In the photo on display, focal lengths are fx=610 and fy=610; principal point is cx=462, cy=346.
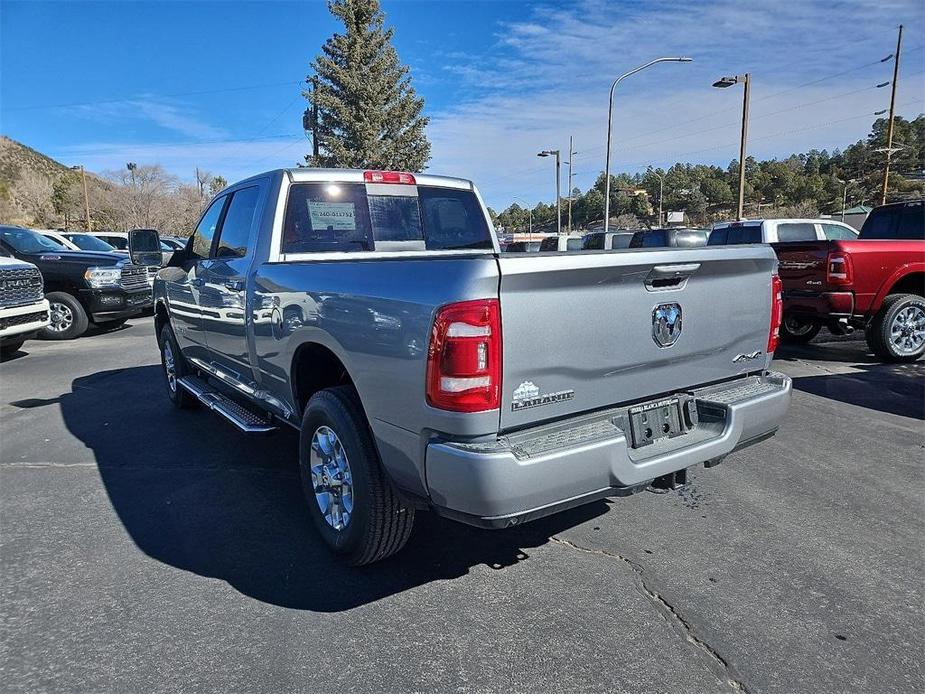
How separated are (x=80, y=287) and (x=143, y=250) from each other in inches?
261

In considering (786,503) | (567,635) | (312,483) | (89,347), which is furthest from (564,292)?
(89,347)

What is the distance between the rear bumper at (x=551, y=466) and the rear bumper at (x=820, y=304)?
17.9ft

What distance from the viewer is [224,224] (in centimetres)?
467

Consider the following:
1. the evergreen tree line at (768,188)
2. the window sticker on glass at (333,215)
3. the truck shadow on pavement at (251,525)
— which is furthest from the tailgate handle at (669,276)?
the evergreen tree line at (768,188)

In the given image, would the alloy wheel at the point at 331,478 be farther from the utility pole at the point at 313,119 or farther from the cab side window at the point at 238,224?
the utility pole at the point at 313,119

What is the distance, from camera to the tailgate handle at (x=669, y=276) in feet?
8.87

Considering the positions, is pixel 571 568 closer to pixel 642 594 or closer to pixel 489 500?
pixel 642 594

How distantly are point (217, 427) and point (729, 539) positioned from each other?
4.27m

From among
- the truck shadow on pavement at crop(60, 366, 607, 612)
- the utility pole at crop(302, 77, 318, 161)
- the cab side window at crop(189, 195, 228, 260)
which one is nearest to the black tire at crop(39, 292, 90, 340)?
the truck shadow on pavement at crop(60, 366, 607, 612)

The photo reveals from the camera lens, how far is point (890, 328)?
24.8 feet

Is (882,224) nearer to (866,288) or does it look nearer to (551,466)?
(866,288)

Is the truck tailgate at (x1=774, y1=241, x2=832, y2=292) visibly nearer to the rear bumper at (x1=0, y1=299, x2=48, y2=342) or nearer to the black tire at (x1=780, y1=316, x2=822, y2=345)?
the black tire at (x1=780, y1=316, x2=822, y2=345)

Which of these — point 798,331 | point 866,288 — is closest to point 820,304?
point 866,288

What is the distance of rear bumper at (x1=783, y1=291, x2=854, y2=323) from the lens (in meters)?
7.29
